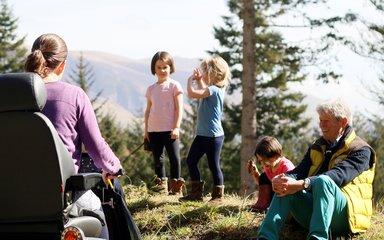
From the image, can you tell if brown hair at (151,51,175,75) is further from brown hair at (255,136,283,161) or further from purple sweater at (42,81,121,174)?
purple sweater at (42,81,121,174)

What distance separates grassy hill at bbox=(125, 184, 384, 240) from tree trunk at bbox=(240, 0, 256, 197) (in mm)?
8907

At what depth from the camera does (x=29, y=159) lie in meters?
3.60

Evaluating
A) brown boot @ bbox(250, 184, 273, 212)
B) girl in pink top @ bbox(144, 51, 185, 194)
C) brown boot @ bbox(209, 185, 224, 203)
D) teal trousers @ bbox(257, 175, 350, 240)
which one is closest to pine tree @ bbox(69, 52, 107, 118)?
girl in pink top @ bbox(144, 51, 185, 194)

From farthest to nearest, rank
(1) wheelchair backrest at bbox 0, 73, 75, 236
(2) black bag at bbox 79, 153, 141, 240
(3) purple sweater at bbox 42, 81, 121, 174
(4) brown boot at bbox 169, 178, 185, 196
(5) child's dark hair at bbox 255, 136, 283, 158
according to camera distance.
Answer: (4) brown boot at bbox 169, 178, 185, 196 → (5) child's dark hair at bbox 255, 136, 283, 158 → (2) black bag at bbox 79, 153, 141, 240 → (3) purple sweater at bbox 42, 81, 121, 174 → (1) wheelchair backrest at bbox 0, 73, 75, 236

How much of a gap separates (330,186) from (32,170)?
2.48m

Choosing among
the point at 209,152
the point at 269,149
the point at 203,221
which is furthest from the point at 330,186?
the point at 209,152

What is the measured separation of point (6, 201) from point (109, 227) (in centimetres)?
73

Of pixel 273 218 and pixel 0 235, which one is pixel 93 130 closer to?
pixel 0 235

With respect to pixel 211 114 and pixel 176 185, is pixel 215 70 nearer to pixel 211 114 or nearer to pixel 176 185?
pixel 211 114

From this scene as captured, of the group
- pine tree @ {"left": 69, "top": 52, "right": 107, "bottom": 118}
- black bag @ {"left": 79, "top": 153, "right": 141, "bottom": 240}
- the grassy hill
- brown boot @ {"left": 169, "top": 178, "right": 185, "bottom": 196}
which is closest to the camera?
black bag @ {"left": 79, "top": 153, "right": 141, "bottom": 240}

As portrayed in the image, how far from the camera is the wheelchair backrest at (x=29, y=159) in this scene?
3541mm

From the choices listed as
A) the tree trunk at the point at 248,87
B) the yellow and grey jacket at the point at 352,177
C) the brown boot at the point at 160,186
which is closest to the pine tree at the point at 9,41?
the tree trunk at the point at 248,87

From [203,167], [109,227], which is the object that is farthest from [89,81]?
[109,227]

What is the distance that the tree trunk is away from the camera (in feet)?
53.4
